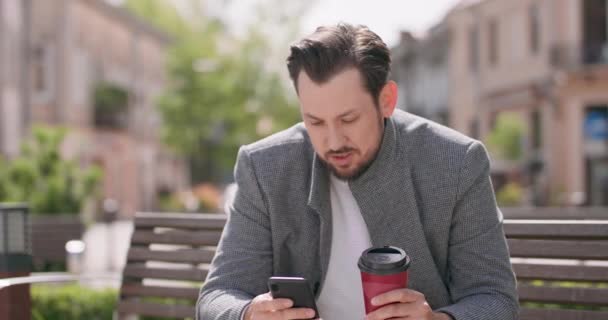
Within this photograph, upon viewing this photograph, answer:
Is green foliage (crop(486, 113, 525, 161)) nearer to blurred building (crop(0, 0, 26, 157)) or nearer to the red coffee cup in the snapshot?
blurred building (crop(0, 0, 26, 157))

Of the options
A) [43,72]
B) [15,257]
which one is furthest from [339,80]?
[43,72]

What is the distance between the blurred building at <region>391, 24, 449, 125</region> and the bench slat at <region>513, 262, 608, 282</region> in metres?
31.5

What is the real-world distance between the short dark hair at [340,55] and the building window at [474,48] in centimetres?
3075

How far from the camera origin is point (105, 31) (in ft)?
102

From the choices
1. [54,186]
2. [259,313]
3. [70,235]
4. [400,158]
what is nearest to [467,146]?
[400,158]

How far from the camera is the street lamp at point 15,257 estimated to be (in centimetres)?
289

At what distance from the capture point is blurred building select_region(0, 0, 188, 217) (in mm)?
22797

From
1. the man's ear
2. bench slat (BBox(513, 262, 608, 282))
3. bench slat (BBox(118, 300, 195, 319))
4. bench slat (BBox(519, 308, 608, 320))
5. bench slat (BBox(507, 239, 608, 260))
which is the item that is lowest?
bench slat (BBox(118, 300, 195, 319))

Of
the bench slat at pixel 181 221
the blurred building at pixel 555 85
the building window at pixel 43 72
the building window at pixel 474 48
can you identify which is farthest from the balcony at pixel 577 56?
the bench slat at pixel 181 221

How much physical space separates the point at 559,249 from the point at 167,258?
153 cm

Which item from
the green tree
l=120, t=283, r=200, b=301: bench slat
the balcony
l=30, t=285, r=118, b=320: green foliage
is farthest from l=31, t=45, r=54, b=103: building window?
l=120, t=283, r=200, b=301: bench slat

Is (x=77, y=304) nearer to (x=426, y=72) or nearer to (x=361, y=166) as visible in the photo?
(x=361, y=166)

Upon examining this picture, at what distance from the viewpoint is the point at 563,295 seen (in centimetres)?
305

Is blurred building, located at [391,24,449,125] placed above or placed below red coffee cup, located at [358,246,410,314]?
above
